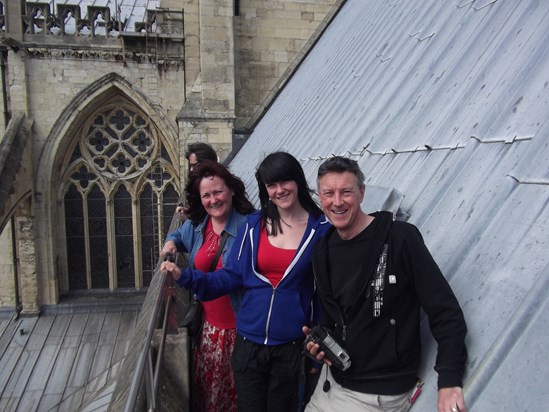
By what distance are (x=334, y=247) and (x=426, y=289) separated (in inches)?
13.4

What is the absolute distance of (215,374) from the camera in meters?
2.19

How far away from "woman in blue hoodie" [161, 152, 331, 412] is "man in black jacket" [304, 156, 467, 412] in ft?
1.05

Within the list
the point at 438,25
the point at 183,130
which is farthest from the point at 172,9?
the point at 438,25

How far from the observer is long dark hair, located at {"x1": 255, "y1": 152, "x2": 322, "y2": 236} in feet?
5.87

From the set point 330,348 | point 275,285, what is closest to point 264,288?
point 275,285

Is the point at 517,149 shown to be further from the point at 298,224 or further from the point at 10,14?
the point at 10,14

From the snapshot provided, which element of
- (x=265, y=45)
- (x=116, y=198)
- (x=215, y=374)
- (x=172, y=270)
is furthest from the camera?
(x=116, y=198)

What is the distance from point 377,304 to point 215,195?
120 cm

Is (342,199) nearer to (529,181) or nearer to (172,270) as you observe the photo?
(529,181)

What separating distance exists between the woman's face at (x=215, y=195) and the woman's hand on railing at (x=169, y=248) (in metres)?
0.36

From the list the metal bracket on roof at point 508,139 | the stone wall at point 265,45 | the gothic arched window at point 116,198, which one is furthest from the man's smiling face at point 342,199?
the gothic arched window at point 116,198

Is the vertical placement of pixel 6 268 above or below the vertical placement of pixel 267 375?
below

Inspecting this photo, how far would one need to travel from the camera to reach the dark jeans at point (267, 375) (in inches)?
71.3

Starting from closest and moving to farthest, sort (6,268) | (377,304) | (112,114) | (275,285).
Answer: (377,304) → (275,285) → (6,268) → (112,114)
